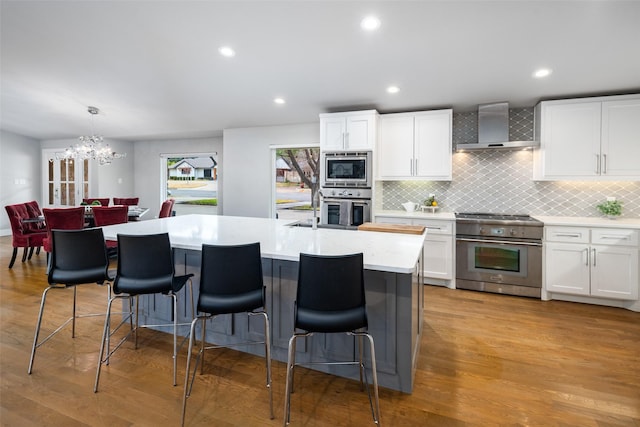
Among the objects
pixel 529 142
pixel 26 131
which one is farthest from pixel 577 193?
pixel 26 131

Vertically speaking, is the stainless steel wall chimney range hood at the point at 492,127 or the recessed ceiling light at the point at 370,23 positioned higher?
the recessed ceiling light at the point at 370,23

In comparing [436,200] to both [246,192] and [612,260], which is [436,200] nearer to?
[612,260]

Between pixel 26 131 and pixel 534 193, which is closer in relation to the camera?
pixel 534 193

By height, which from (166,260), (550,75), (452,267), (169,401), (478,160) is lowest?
(169,401)

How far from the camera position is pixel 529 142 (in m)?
3.79

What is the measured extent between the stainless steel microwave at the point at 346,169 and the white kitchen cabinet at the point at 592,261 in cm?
220

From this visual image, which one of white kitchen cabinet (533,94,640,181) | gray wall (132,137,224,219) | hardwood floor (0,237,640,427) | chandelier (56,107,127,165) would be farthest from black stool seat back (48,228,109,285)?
gray wall (132,137,224,219)

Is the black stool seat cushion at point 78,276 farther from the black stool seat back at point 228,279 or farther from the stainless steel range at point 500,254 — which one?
the stainless steel range at point 500,254

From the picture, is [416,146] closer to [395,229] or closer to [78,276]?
[395,229]

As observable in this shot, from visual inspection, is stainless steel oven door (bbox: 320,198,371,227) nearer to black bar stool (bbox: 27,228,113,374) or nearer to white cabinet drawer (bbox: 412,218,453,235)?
white cabinet drawer (bbox: 412,218,453,235)

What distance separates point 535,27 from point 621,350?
2658mm

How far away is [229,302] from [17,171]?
29.9ft

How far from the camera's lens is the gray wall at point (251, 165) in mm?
5625

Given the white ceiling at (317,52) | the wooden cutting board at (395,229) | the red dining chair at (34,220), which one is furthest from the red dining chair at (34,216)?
the wooden cutting board at (395,229)
